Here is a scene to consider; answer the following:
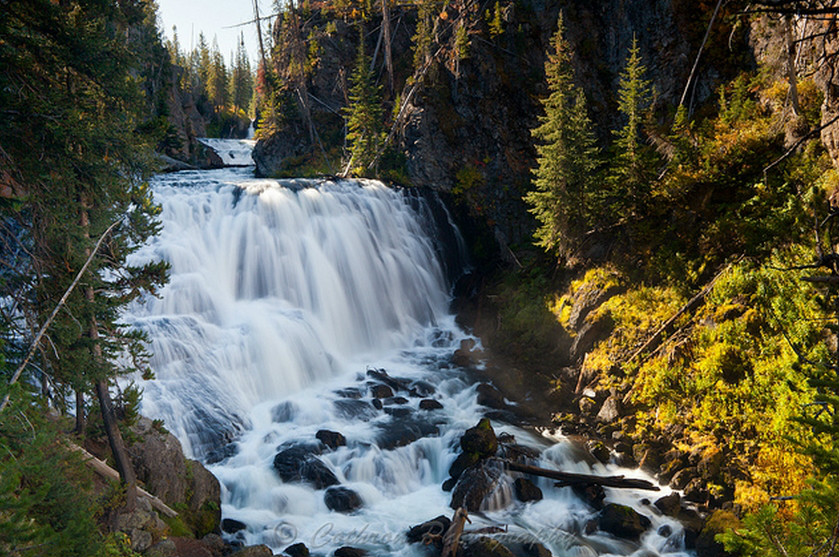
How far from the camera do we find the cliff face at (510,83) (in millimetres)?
21656

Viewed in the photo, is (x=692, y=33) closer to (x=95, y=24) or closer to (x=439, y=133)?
(x=439, y=133)

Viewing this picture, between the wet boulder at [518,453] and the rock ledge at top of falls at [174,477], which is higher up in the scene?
the rock ledge at top of falls at [174,477]

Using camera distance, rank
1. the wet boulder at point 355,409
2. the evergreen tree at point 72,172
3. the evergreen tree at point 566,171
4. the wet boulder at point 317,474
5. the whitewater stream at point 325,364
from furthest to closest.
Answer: the evergreen tree at point 566,171, the wet boulder at point 355,409, the wet boulder at point 317,474, the whitewater stream at point 325,364, the evergreen tree at point 72,172

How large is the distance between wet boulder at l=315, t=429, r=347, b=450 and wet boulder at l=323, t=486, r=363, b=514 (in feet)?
5.12

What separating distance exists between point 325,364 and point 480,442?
7607mm

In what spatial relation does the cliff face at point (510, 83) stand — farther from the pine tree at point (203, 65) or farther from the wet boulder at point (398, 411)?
the pine tree at point (203, 65)

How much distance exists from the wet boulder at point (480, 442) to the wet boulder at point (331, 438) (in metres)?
3.40

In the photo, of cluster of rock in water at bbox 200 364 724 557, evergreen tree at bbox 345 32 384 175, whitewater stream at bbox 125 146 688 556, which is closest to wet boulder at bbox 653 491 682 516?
cluster of rock in water at bbox 200 364 724 557

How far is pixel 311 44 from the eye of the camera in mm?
40344

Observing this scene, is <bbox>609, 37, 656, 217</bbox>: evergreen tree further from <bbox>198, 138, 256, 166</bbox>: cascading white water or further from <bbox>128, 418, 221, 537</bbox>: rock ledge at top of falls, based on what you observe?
<bbox>198, 138, 256, 166</bbox>: cascading white water

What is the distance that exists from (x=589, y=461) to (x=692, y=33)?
1818 centimetres

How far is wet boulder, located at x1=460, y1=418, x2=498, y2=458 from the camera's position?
13.5 meters

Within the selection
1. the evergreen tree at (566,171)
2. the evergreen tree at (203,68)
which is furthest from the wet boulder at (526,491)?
the evergreen tree at (203,68)

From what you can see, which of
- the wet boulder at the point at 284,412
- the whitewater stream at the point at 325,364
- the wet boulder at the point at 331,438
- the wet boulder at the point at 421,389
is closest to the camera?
the whitewater stream at the point at 325,364
